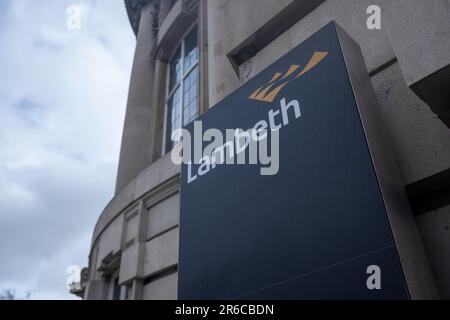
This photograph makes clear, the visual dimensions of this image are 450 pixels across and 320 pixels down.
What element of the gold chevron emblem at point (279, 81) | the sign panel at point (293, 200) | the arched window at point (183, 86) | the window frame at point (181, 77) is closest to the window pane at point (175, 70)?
the arched window at point (183, 86)

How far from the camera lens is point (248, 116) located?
19.2 ft

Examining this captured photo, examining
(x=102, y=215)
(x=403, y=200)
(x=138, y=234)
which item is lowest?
(x=403, y=200)

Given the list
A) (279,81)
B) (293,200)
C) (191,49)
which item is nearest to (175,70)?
(191,49)

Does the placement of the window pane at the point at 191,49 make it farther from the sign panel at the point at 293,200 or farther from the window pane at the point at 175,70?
the sign panel at the point at 293,200

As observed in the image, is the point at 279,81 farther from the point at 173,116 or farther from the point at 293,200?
the point at 173,116

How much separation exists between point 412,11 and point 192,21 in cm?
1717

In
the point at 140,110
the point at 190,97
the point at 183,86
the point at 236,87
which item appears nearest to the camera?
the point at 236,87

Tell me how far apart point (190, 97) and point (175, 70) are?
3.56 meters

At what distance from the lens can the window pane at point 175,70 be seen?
20.2 metres

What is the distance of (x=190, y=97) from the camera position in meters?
17.9

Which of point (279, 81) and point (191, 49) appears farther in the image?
point (191, 49)
